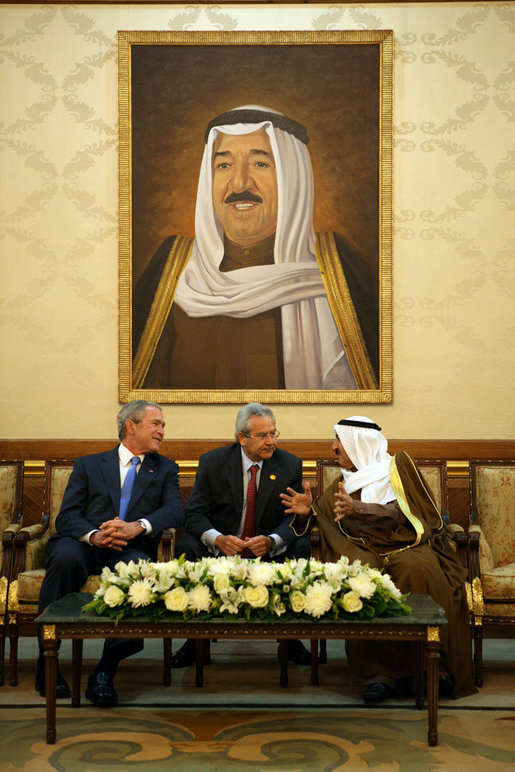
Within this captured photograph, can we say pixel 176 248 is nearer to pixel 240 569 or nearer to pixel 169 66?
pixel 169 66

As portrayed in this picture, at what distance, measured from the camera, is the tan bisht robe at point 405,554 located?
4.59 m

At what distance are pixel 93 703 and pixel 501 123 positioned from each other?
453 centimetres

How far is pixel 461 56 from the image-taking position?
6.25m

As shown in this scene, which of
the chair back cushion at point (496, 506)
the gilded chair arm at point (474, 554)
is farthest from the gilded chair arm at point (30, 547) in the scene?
the chair back cushion at point (496, 506)

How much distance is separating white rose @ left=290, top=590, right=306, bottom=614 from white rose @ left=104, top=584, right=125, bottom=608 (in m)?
0.70

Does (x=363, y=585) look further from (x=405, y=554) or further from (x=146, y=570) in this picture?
(x=405, y=554)

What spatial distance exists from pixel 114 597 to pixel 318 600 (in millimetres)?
840

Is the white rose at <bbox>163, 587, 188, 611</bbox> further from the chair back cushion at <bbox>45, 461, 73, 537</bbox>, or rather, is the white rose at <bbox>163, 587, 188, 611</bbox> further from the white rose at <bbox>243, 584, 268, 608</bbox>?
the chair back cushion at <bbox>45, 461, 73, 537</bbox>

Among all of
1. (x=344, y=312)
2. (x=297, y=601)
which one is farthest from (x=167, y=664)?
(x=344, y=312)

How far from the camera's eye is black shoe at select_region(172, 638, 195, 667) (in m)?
5.20

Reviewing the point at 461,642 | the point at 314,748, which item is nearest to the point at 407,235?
the point at 461,642

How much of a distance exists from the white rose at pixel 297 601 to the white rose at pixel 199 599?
1.14 feet

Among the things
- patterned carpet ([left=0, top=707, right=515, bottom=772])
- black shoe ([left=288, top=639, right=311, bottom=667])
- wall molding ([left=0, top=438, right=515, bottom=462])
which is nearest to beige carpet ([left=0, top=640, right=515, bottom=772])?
patterned carpet ([left=0, top=707, right=515, bottom=772])

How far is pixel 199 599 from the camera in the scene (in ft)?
12.2
